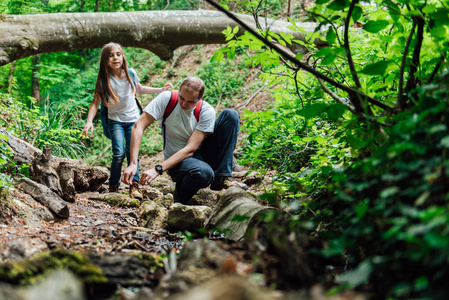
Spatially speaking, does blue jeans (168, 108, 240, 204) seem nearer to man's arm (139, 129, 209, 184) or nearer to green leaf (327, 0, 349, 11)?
man's arm (139, 129, 209, 184)

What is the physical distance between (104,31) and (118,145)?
2397 mm

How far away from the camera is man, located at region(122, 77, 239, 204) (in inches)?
141

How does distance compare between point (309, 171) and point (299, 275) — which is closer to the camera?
point (299, 275)

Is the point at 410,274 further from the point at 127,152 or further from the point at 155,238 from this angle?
the point at 127,152

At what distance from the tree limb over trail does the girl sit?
143cm

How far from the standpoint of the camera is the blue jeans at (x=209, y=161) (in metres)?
3.61

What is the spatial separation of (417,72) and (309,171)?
960 millimetres

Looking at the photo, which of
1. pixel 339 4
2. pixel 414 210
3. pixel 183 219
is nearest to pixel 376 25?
pixel 339 4

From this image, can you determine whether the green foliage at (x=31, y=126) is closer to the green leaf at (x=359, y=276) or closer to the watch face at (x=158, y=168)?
the watch face at (x=158, y=168)

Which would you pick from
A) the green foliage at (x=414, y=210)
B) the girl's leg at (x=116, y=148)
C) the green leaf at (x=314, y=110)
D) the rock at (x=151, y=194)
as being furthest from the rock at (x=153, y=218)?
the green foliage at (x=414, y=210)

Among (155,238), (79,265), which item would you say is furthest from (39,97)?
(79,265)

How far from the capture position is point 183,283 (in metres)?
1.14

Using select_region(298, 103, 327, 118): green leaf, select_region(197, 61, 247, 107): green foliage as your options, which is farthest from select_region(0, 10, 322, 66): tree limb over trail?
select_region(298, 103, 327, 118): green leaf

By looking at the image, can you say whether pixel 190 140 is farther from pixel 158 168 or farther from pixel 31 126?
pixel 31 126
